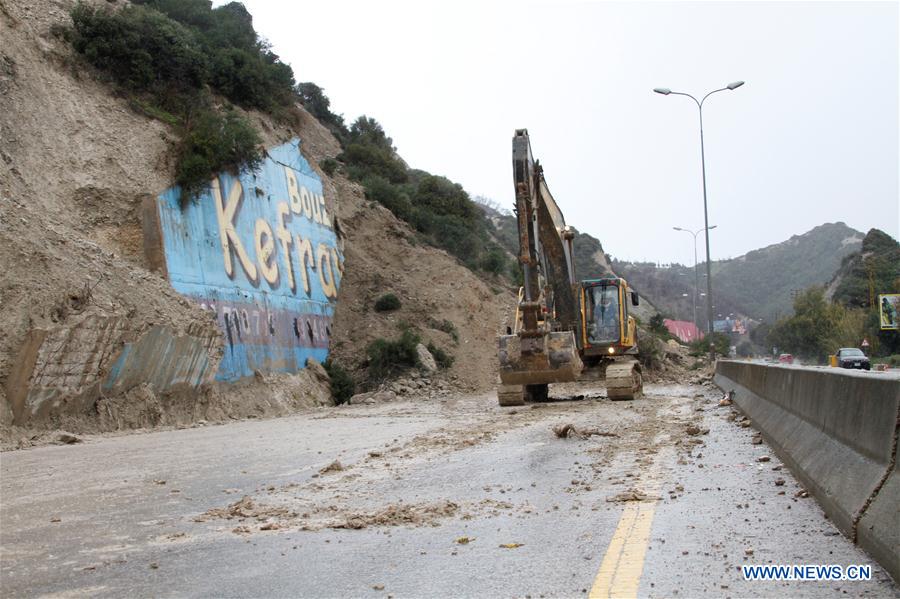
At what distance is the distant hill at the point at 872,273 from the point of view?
61688 mm

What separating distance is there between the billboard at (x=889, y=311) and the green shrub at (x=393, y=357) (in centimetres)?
2736

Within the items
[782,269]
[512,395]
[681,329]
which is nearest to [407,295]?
[512,395]

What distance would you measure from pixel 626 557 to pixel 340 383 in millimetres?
31679

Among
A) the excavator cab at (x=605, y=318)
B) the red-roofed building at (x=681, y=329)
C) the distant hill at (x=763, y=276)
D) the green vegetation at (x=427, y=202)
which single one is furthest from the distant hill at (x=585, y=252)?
the excavator cab at (x=605, y=318)

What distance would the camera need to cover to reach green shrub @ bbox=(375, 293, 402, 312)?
41.5 meters

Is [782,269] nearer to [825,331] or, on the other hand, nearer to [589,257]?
[589,257]

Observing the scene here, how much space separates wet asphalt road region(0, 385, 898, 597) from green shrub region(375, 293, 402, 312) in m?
28.6

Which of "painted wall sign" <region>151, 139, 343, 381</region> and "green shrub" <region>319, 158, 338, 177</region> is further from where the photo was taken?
"green shrub" <region>319, 158, 338, 177</region>

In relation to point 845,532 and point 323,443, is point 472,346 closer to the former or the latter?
point 323,443

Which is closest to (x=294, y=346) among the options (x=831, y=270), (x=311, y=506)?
(x=311, y=506)

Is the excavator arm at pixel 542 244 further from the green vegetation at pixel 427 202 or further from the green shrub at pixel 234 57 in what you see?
the green vegetation at pixel 427 202

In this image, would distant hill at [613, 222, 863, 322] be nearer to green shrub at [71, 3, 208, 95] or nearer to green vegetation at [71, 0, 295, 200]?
green vegetation at [71, 0, 295, 200]

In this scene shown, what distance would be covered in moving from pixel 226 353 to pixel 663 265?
162 m

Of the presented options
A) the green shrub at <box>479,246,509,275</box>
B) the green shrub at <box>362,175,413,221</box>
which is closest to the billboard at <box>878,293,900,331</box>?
the green shrub at <box>479,246,509,275</box>
